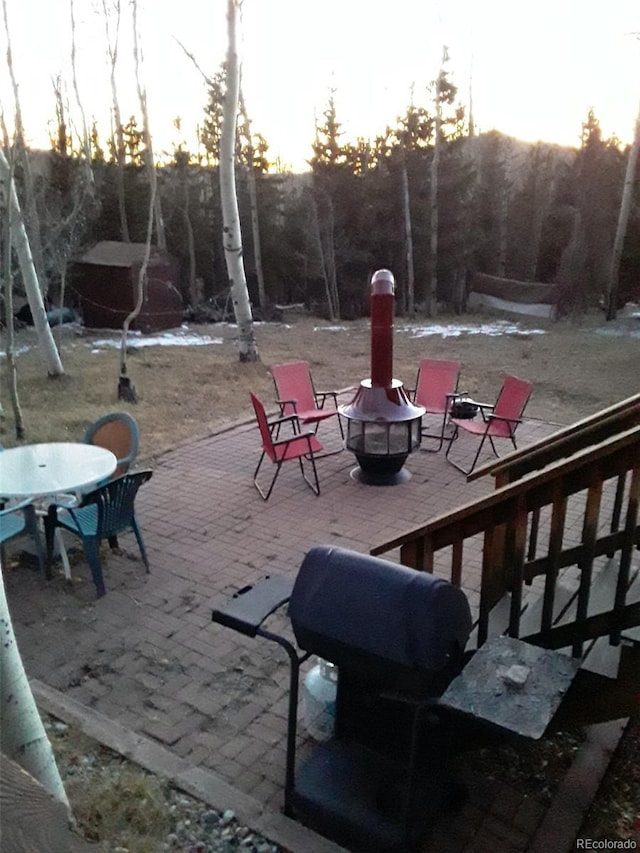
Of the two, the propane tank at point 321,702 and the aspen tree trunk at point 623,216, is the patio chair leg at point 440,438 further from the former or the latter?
the aspen tree trunk at point 623,216

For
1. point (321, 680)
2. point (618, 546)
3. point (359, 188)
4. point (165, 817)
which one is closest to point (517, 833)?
point (321, 680)

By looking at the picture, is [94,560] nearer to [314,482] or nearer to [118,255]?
[314,482]

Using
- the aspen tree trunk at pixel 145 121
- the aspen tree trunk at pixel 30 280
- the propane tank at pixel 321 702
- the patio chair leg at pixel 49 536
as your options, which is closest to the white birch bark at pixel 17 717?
the propane tank at pixel 321 702

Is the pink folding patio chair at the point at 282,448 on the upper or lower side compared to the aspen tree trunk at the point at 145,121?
lower

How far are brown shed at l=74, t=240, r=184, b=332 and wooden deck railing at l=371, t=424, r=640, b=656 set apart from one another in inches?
608

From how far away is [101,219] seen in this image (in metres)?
21.9

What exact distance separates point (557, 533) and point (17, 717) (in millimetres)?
1993

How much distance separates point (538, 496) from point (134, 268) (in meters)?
15.8

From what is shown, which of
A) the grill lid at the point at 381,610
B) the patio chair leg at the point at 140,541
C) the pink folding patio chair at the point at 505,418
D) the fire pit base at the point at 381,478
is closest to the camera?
the grill lid at the point at 381,610

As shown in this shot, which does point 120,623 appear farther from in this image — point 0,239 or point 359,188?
point 359,188

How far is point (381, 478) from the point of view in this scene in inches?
245

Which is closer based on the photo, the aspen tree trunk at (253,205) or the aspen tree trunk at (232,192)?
the aspen tree trunk at (232,192)

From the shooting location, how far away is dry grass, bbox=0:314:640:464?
8.72 meters

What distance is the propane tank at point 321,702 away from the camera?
2932 millimetres
